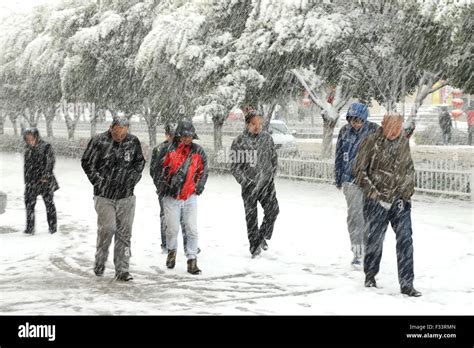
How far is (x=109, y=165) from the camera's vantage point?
7.42 metres

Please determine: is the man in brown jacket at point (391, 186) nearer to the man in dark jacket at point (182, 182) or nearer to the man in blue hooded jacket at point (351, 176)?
the man in blue hooded jacket at point (351, 176)

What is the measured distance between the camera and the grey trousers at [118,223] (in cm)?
751

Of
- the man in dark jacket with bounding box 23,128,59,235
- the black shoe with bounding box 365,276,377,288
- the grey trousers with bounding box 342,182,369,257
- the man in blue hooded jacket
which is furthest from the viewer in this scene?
the man in dark jacket with bounding box 23,128,59,235

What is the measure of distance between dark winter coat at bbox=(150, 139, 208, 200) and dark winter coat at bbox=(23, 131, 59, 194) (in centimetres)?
334

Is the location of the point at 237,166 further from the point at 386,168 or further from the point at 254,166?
the point at 386,168

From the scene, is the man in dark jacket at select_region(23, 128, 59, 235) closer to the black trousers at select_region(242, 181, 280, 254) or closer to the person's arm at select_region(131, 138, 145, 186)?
the black trousers at select_region(242, 181, 280, 254)

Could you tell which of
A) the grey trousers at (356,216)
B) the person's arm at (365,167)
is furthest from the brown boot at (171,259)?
the person's arm at (365,167)

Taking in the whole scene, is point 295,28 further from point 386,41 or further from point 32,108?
point 32,108

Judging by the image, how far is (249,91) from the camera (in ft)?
66.9

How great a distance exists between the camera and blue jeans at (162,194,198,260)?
7902mm

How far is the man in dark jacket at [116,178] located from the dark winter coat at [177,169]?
39 centimetres

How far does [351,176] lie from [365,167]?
3.80ft

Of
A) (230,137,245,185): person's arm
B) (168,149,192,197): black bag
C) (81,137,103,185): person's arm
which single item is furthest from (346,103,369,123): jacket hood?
(81,137,103,185): person's arm

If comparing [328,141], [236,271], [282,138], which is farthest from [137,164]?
[282,138]
